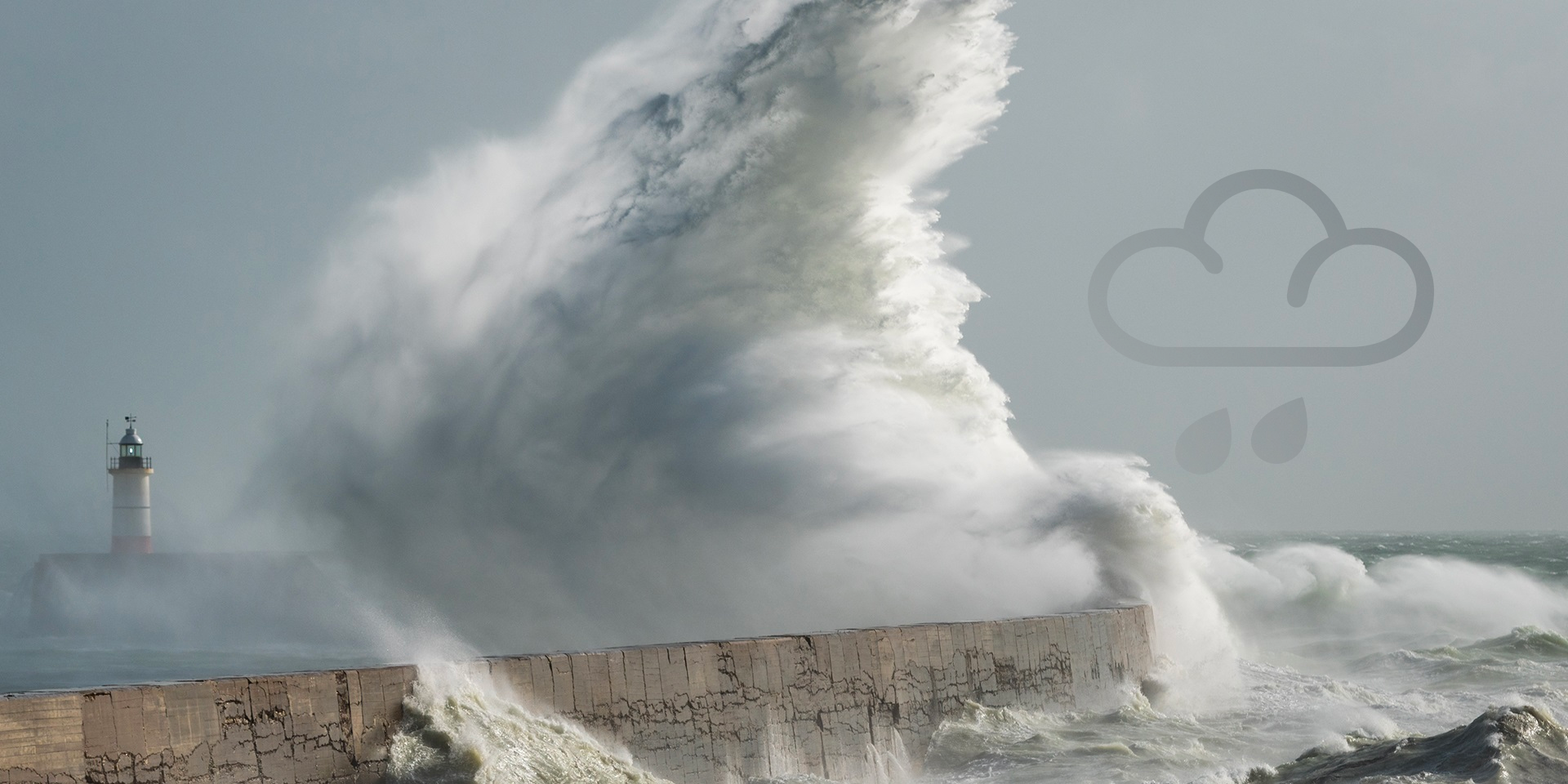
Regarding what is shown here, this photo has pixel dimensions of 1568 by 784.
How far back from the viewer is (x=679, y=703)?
7137mm

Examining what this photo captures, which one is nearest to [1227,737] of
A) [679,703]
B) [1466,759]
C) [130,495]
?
[1466,759]

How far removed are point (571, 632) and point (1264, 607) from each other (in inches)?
559

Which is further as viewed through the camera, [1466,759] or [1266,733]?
[1266,733]

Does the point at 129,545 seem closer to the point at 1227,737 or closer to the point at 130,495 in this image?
the point at 130,495

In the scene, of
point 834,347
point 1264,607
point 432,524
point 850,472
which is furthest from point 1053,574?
point 1264,607

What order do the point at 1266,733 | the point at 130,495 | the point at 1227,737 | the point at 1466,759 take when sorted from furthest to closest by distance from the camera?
1. the point at 130,495
2. the point at 1266,733
3. the point at 1227,737
4. the point at 1466,759

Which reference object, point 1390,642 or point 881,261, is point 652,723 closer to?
point 881,261

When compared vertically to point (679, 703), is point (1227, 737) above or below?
below

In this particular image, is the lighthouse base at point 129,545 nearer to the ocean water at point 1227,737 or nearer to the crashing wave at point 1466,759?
the ocean water at point 1227,737

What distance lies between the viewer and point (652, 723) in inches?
275

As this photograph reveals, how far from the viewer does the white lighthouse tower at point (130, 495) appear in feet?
94.5

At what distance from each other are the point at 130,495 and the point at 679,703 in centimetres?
2628

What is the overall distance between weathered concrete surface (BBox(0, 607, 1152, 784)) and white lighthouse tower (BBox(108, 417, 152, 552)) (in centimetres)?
2559

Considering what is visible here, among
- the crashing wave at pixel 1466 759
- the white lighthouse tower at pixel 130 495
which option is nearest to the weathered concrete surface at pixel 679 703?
the crashing wave at pixel 1466 759
